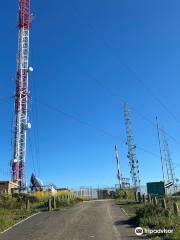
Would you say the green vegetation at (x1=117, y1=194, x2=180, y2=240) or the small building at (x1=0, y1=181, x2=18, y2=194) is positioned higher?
the small building at (x1=0, y1=181, x2=18, y2=194)

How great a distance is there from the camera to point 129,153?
10400 cm

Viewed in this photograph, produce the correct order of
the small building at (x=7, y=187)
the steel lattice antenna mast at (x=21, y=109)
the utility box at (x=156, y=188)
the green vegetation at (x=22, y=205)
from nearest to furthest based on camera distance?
the green vegetation at (x=22, y=205) → the utility box at (x=156, y=188) → the small building at (x=7, y=187) → the steel lattice antenna mast at (x=21, y=109)

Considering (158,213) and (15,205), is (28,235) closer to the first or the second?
(158,213)

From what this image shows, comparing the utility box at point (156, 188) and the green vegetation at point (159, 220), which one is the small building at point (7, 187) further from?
the green vegetation at point (159, 220)

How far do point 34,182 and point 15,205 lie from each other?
27.1m

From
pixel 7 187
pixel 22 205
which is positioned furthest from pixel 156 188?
pixel 7 187

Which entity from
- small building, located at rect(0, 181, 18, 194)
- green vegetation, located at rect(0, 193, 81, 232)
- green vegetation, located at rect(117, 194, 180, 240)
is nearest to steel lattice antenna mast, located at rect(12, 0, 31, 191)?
small building, located at rect(0, 181, 18, 194)

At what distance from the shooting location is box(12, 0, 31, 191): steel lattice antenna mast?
7069 cm

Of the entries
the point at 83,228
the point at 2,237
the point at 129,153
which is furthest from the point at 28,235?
the point at 129,153

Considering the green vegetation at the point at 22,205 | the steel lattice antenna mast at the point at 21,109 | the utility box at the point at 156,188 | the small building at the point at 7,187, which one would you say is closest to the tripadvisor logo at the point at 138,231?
the green vegetation at the point at 22,205

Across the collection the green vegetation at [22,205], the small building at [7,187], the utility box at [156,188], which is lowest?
the green vegetation at [22,205]

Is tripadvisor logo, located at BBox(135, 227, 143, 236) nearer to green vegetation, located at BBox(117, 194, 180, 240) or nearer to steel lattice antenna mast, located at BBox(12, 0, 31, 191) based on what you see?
green vegetation, located at BBox(117, 194, 180, 240)

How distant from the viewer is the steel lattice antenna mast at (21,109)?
70.7 metres

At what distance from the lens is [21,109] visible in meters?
71.3
